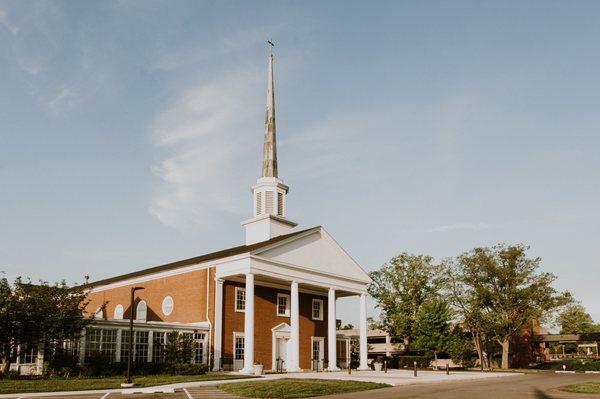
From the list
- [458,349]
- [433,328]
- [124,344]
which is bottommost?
[458,349]

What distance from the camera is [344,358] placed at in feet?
165

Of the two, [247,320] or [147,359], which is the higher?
[247,320]

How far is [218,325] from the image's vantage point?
36875 millimetres

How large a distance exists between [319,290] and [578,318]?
86237mm

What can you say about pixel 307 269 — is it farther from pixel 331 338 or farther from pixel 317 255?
pixel 331 338

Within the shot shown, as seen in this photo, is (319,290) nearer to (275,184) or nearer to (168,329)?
(275,184)

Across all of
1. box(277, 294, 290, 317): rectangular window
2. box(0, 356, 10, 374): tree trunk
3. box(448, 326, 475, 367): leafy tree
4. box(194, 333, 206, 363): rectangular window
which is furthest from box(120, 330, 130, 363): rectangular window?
box(448, 326, 475, 367): leafy tree

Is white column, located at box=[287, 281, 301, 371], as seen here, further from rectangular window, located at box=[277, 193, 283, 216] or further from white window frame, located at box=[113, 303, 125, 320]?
white window frame, located at box=[113, 303, 125, 320]

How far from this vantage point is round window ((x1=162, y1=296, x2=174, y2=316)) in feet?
133

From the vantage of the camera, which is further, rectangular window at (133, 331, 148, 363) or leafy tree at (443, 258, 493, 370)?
leafy tree at (443, 258, 493, 370)

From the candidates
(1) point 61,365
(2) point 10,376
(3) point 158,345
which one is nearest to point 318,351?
(3) point 158,345

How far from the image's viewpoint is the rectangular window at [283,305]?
42125mm

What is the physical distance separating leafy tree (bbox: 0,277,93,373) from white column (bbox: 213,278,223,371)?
9.64 m

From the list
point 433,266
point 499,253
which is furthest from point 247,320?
point 499,253
